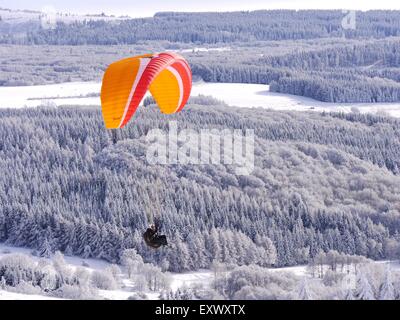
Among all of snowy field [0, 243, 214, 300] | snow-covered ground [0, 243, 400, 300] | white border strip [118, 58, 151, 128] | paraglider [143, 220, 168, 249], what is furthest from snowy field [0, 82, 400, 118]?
paraglider [143, 220, 168, 249]

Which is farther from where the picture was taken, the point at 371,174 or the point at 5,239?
the point at 371,174

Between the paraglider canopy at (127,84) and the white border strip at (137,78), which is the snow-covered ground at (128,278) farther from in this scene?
the white border strip at (137,78)

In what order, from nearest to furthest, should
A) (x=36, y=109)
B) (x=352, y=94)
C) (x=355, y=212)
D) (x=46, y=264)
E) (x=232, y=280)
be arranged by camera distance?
(x=232, y=280) < (x=46, y=264) < (x=355, y=212) < (x=36, y=109) < (x=352, y=94)

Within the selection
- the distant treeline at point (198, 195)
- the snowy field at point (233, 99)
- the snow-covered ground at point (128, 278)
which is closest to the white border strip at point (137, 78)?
the snow-covered ground at point (128, 278)

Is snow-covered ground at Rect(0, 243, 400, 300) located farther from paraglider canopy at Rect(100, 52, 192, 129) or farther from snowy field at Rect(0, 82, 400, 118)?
snowy field at Rect(0, 82, 400, 118)

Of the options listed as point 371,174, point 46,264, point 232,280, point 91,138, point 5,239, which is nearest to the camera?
point 232,280
